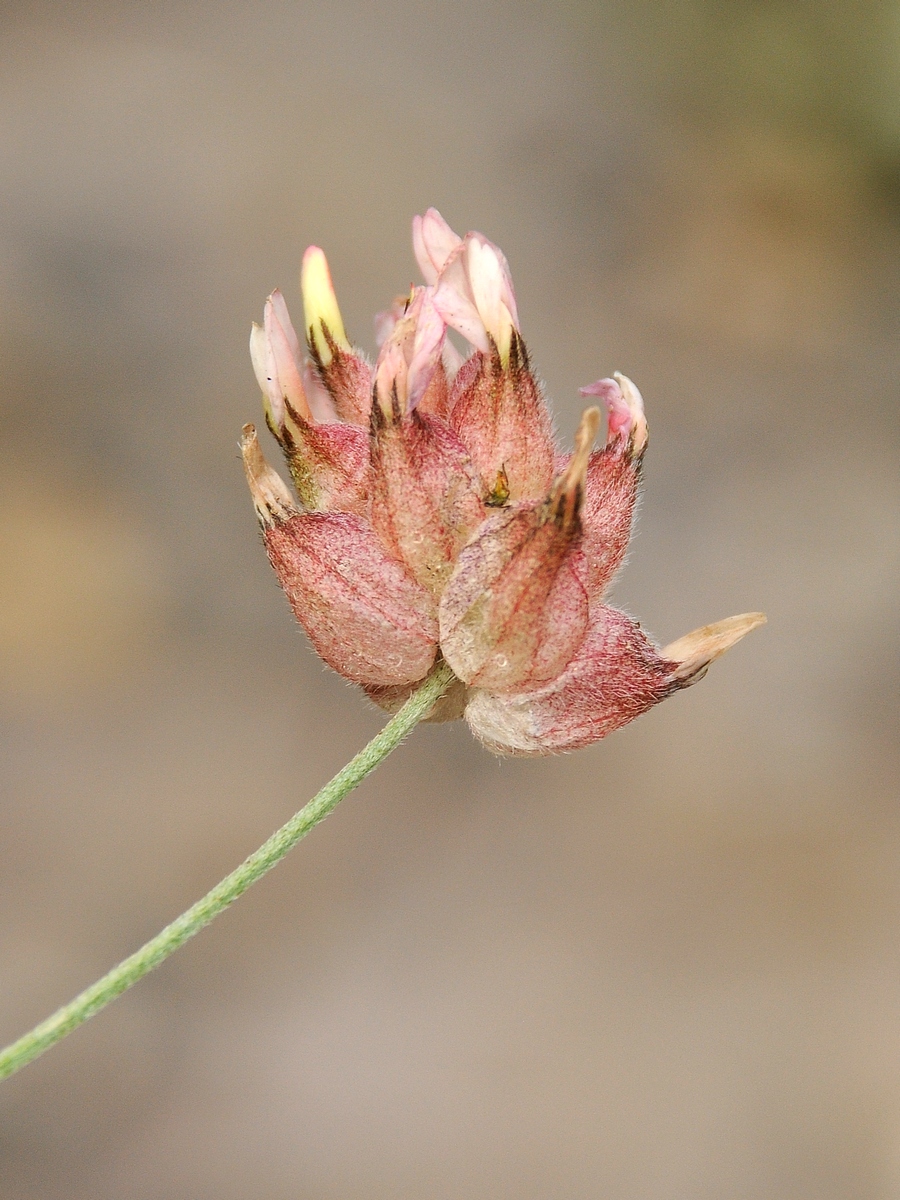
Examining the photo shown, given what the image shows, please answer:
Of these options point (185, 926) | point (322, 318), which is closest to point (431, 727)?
point (322, 318)

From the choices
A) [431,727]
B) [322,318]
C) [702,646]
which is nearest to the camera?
[702,646]

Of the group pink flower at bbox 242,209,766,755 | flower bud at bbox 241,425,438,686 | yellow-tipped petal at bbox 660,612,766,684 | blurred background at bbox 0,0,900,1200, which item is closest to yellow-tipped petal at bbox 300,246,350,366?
pink flower at bbox 242,209,766,755

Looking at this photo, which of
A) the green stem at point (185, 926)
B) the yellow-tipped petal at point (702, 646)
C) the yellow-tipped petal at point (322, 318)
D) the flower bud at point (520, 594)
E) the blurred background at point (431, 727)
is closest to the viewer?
the green stem at point (185, 926)

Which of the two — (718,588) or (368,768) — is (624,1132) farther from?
(368,768)

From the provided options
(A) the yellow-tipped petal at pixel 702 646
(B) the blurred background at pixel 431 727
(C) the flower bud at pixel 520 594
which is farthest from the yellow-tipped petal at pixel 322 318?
(B) the blurred background at pixel 431 727

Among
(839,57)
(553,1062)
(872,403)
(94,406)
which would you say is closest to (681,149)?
(839,57)

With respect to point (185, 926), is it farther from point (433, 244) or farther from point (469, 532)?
point (433, 244)

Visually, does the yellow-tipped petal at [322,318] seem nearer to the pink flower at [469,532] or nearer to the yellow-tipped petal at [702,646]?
the pink flower at [469,532]
